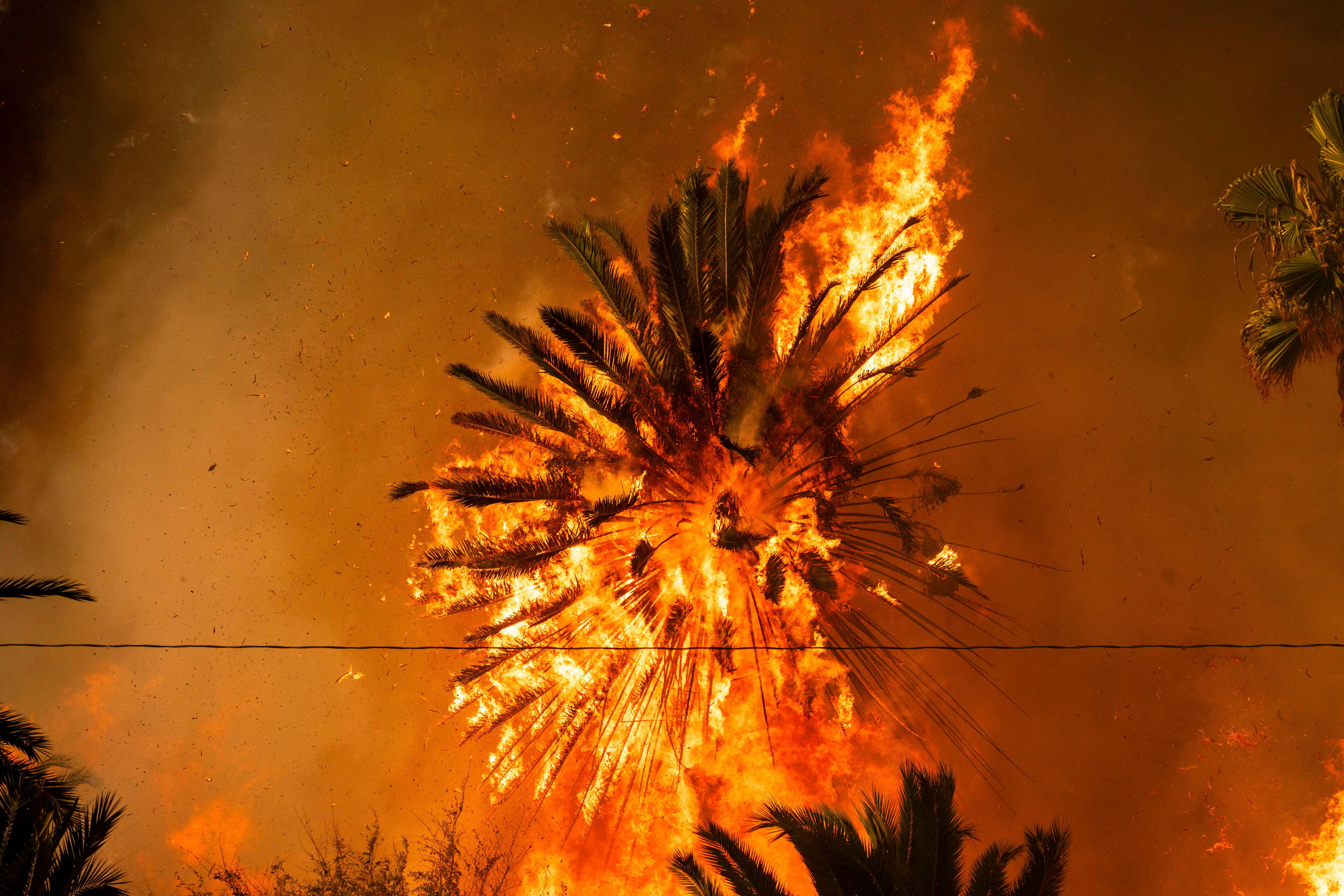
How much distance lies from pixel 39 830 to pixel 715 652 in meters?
5.65

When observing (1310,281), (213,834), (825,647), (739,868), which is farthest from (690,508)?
(213,834)

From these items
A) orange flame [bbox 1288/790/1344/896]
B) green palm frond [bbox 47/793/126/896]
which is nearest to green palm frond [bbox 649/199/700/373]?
green palm frond [bbox 47/793/126/896]

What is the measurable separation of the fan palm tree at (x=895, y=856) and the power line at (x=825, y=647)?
2.15 metres

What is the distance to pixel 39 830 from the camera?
582cm

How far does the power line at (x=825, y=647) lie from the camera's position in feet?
28.4

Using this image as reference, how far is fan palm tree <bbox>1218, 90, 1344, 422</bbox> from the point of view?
5.95 metres

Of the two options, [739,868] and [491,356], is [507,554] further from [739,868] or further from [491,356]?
[739,868]

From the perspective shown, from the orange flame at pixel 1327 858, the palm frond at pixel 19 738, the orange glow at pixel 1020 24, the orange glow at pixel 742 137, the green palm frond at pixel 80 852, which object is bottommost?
the green palm frond at pixel 80 852

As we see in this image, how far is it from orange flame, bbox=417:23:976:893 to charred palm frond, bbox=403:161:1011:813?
3 cm

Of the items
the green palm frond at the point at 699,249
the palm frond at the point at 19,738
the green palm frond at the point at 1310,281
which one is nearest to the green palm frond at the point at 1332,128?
the green palm frond at the point at 1310,281

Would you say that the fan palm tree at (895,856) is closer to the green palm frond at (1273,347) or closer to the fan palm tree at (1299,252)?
the green palm frond at (1273,347)

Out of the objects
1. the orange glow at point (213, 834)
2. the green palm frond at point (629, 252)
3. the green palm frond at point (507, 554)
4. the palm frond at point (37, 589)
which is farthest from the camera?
the orange glow at point (213, 834)

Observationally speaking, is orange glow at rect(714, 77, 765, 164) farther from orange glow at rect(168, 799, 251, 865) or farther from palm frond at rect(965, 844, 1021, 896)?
orange glow at rect(168, 799, 251, 865)

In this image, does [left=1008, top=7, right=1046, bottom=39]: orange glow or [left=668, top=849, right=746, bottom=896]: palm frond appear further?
[left=1008, top=7, right=1046, bottom=39]: orange glow
